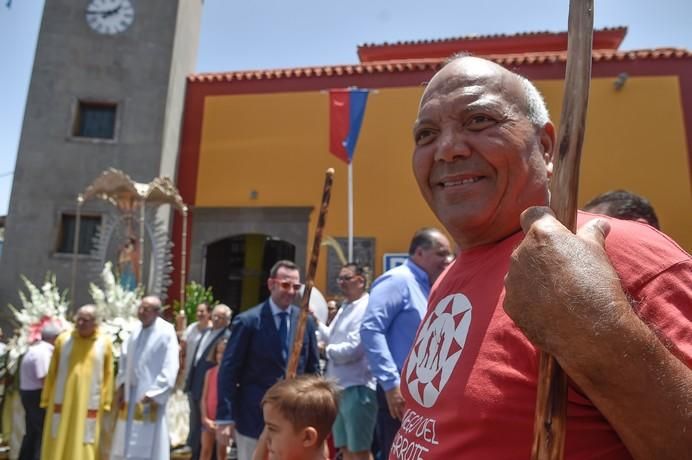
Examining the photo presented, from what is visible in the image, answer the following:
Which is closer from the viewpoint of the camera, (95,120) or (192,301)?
(192,301)

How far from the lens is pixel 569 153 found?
95 centimetres

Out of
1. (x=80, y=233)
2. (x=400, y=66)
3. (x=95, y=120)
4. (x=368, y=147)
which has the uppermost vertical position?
(x=400, y=66)

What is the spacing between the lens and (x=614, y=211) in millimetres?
2701

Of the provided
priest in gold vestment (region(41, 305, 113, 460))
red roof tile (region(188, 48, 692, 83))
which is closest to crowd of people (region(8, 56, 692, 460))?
priest in gold vestment (region(41, 305, 113, 460))

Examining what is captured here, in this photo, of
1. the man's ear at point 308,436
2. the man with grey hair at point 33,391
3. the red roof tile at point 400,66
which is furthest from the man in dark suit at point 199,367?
the red roof tile at point 400,66

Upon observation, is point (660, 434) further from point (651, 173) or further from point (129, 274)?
point (651, 173)

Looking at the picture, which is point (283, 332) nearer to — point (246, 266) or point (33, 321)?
point (33, 321)

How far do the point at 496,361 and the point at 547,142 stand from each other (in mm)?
641

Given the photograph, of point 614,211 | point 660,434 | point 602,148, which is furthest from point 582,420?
point 602,148

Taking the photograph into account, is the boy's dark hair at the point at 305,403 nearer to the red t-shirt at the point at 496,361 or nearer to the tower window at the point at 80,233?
the red t-shirt at the point at 496,361

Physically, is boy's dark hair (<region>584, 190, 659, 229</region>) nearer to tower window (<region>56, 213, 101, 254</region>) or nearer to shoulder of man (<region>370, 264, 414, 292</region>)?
shoulder of man (<region>370, 264, 414, 292</region>)

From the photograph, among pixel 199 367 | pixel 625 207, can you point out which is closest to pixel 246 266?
pixel 199 367

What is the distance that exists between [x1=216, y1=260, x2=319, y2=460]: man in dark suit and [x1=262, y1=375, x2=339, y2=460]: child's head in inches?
59.3

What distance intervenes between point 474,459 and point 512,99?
0.83m
